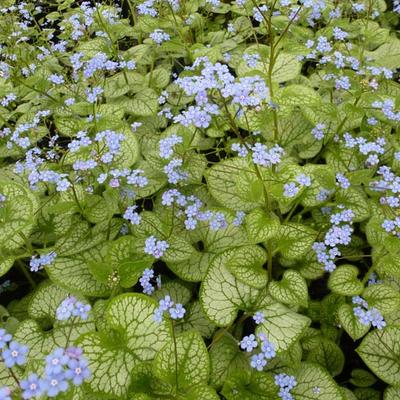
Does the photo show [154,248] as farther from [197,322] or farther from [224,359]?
[224,359]

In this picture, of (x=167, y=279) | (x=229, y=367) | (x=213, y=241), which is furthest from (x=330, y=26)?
(x=229, y=367)

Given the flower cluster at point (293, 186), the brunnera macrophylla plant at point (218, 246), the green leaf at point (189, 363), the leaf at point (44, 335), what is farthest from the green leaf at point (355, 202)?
the leaf at point (44, 335)

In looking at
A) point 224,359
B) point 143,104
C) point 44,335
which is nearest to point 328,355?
point 224,359

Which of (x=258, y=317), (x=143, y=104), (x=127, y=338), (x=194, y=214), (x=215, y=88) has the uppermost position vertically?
(x=215, y=88)

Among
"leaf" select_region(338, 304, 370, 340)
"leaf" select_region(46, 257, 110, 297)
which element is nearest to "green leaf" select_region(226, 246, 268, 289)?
"leaf" select_region(338, 304, 370, 340)

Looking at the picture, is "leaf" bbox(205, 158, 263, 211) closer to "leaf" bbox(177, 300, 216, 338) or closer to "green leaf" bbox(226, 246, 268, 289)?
"green leaf" bbox(226, 246, 268, 289)
